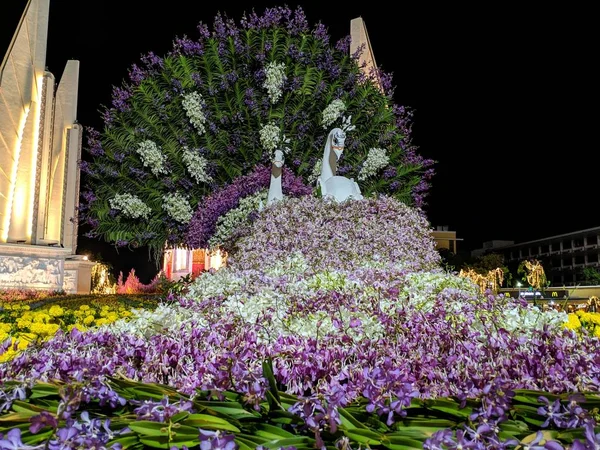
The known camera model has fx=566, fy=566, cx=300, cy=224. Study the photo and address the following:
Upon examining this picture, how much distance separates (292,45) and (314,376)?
40.8ft

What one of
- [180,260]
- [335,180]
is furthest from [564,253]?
[335,180]

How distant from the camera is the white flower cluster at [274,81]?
12.6 metres

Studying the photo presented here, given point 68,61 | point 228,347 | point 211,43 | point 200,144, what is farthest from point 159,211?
point 228,347

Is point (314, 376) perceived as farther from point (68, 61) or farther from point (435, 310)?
point (68, 61)

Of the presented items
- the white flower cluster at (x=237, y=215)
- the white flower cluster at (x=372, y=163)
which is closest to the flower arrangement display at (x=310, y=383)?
the white flower cluster at (x=237, y=215)

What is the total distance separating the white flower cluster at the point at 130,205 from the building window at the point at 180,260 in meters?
9.10

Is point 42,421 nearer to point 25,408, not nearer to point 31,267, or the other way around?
point 25,408

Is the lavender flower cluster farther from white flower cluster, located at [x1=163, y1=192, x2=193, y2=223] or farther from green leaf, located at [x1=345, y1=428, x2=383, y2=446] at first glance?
green leaf, located at [x1=345, y1=428, x2=383, y2=446]

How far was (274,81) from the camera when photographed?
1259 centimetres

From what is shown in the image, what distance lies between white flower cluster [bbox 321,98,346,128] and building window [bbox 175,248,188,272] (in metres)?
11.1

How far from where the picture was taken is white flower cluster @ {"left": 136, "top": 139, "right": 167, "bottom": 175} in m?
12.6

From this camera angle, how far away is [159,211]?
13156 millimetres

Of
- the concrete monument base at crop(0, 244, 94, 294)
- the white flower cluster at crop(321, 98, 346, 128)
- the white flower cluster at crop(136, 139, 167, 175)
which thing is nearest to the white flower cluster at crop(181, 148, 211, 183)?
the white flower cluster at crop(136, 139, 167, 175)

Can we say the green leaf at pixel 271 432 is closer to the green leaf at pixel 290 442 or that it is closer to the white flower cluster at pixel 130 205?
the green leaf at pixel 290 442
